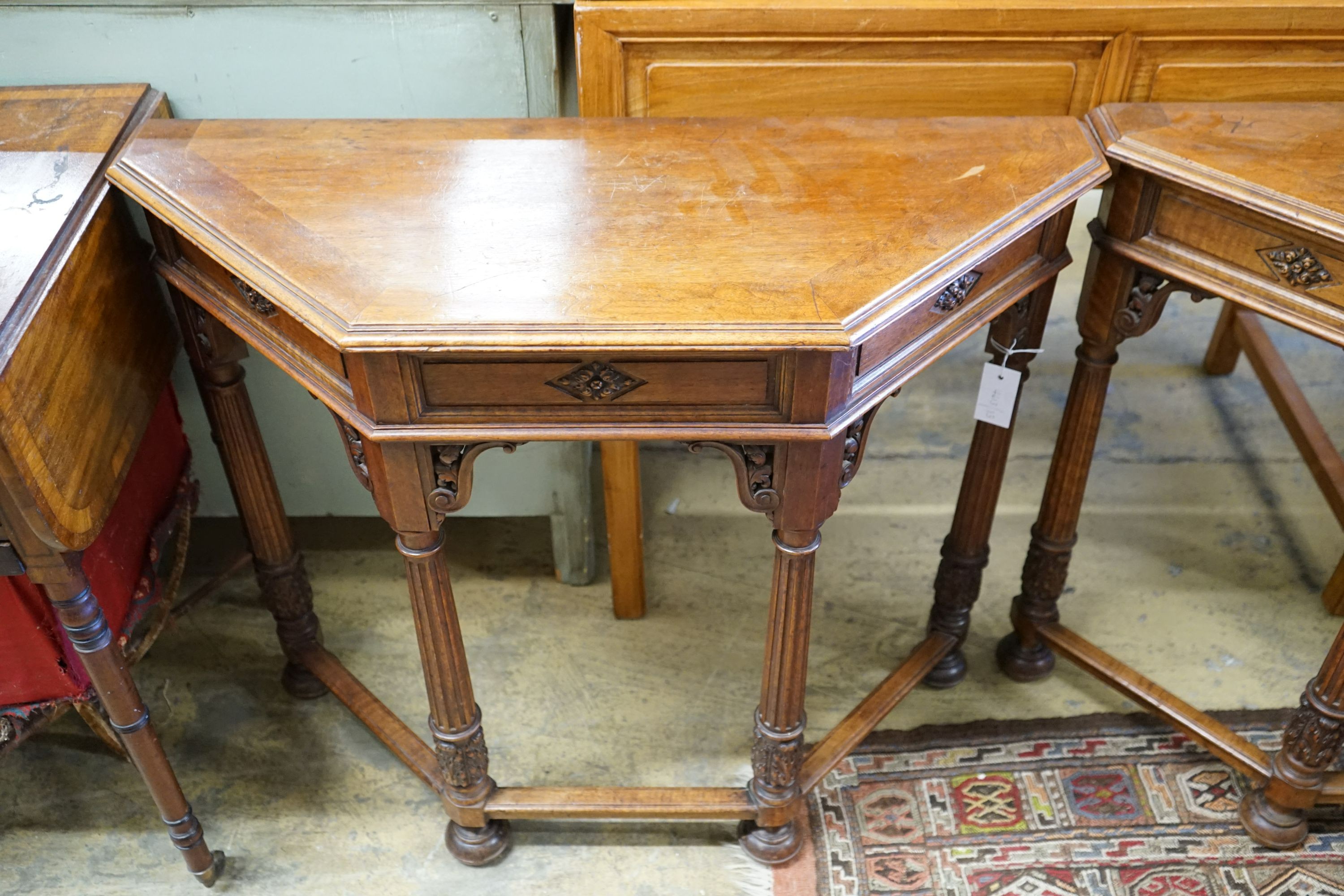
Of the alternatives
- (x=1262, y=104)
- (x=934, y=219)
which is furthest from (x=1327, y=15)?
(x=934, y=219)

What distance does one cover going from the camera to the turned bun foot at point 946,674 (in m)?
2.08

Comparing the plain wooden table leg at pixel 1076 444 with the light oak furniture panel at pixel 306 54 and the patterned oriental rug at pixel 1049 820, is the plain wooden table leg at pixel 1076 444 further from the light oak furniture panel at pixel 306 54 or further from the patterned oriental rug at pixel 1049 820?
the light oak furniture panel at pixel 306 54

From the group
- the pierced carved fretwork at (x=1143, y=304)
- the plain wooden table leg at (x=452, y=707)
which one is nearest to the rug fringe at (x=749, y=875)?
the plain wooden table leg at (x=452, y=707)

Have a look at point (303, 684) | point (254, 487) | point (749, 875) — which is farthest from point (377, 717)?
point (749, 875)

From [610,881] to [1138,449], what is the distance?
158 cm

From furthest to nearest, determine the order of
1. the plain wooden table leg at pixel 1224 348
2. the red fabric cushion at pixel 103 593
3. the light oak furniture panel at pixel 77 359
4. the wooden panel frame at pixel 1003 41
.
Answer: the plain wooden table leg at pixel 1224 348, the wooden panel frame at pixel 1003 41, the red fabric cushion at pixel 103 593, the light oak furniture panel at pixel 77 359

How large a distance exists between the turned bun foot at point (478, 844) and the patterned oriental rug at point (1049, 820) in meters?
0.43

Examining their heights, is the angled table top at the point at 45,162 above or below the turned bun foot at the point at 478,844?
above

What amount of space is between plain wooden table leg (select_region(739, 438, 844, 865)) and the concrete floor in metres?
0.08

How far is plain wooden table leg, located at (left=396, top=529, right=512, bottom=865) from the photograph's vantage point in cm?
146

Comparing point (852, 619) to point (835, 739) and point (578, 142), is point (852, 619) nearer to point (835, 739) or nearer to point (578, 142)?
point (835, 739)

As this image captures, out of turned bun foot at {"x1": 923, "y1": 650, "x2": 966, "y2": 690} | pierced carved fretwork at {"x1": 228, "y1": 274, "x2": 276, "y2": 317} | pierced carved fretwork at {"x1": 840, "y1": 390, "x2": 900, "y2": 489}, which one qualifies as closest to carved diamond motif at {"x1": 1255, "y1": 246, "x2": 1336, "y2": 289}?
pierced carved fretwork at {"x1": 840, "y1": 390, "x2": 900, "y2": 489}

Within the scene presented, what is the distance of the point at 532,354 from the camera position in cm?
120

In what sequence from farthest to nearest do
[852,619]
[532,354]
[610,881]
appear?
[852,619], [610,881], [532,354]
